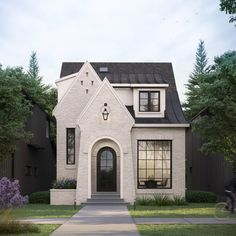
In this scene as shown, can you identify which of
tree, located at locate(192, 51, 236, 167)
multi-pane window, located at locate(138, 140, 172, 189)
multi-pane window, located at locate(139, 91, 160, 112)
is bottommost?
multi-pane window, located at locate(138, 140, 172, 189)

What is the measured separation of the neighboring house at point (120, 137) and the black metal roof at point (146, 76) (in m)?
0.07

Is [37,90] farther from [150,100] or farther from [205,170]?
[150,100]

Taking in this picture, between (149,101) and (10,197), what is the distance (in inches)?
697

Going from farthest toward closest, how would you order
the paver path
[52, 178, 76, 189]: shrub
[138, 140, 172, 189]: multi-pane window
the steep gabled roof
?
the steep gabled roof < [138, 140, 172, 189]: multi-pane window < [52, 178, 76, 189]: shrub < the paver path

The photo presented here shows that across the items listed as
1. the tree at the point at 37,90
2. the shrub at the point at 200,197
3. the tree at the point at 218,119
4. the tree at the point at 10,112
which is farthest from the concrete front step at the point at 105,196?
the tree at the point at 37,90

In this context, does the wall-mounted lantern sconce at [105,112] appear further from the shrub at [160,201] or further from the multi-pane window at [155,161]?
the shrub at [160,201]

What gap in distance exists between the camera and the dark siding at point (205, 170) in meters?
32.2

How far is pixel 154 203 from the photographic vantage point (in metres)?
28.5

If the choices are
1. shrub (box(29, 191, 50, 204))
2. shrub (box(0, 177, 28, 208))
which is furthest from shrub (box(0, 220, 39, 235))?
shrub (box(29, 191, 50, 204))

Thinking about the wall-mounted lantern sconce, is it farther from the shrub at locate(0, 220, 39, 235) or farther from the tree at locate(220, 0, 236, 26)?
the tree at locate(220, 0, 236, 26)

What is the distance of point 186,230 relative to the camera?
53.3 ft

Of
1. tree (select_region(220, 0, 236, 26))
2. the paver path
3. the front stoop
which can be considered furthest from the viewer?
the front stoop

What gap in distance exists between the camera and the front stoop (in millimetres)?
29391

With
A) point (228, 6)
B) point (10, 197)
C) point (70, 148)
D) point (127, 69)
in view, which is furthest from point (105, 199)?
point (228, 6)
